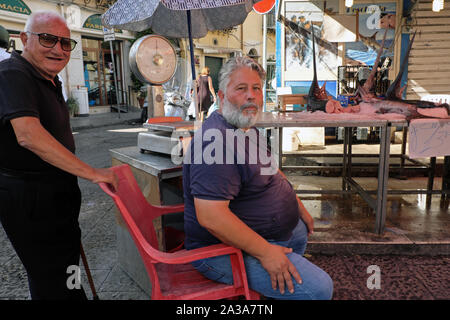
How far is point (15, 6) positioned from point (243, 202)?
51.9ft

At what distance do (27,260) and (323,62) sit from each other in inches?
286

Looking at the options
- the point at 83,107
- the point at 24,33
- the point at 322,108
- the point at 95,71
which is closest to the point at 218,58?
the point at 95,71

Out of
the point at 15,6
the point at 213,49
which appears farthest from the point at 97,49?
the point at 213,49

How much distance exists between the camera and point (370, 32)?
7480 millimetres

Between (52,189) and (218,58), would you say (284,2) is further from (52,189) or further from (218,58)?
(218,58)

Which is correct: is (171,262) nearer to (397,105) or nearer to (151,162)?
(151,162)

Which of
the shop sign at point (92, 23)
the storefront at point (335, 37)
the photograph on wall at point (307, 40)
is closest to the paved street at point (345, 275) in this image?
the storefront at point (335, 37)

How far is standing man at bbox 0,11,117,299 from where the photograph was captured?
1.66m

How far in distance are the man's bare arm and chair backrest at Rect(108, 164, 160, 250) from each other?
21 centimetres

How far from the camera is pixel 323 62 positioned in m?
7.72

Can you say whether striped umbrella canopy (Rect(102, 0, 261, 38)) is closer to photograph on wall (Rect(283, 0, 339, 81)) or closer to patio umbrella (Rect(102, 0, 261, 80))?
patio umbrella (Rect(102, 0, 261, 80))

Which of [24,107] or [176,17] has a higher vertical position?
[176,17]

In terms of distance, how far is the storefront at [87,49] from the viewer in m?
13.8
